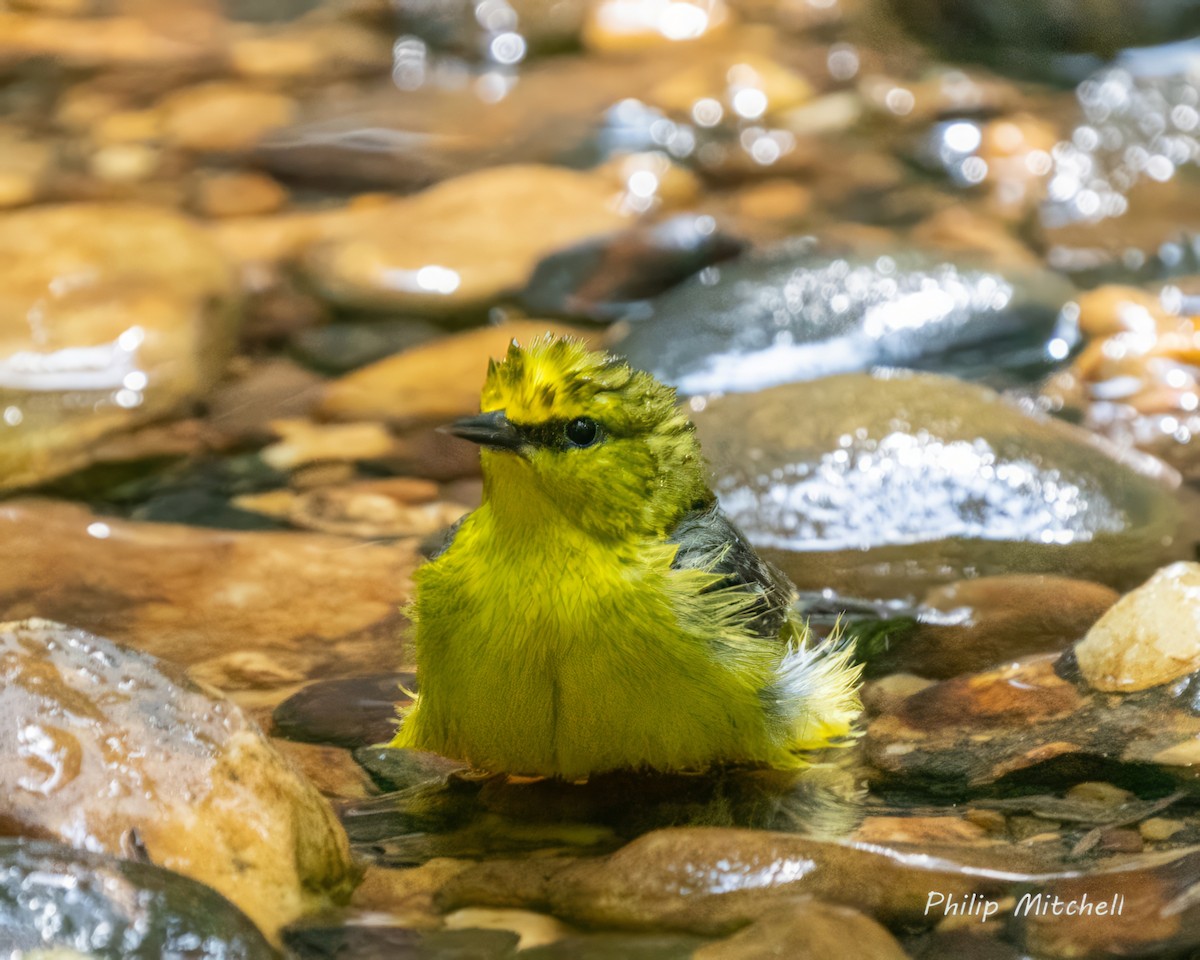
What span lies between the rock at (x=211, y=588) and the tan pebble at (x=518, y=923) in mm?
1414

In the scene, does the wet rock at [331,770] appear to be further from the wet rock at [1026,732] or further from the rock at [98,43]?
the rock at [98,43]

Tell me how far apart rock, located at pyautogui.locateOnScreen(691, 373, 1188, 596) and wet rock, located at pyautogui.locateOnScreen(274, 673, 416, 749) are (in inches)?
58.1

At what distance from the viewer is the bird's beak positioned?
3428 mm

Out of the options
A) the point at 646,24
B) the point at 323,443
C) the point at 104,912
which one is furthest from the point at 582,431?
the point at 646,24

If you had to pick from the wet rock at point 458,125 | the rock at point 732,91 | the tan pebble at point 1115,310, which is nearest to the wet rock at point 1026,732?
the tan pebble at point 1115,310

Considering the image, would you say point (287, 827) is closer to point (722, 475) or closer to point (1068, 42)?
point (722, 475)

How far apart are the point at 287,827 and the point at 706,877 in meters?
0.88

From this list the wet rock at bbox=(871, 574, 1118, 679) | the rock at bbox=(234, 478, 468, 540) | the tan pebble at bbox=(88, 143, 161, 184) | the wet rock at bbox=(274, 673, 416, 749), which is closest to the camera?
the wet rock at bbox=(274, 673, 416, 749)

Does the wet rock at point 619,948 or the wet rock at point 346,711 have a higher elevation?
the wet rock at point 619,948

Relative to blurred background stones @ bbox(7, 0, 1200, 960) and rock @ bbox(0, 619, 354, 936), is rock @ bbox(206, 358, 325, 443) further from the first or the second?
rock @ bbox(0, 619, 354, 936)

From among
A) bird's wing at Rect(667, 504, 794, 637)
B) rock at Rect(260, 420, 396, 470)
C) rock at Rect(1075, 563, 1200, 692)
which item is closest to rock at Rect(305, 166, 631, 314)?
rock at Rect(260, 420, 396, 470)

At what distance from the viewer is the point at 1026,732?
12.9ft

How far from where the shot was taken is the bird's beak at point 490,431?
3.43 m

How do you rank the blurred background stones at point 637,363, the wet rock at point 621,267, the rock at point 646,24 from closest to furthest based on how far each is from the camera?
the blurred background stones at point 637,363 → the wet rock at point 621,267 → the rock at point 646,24
